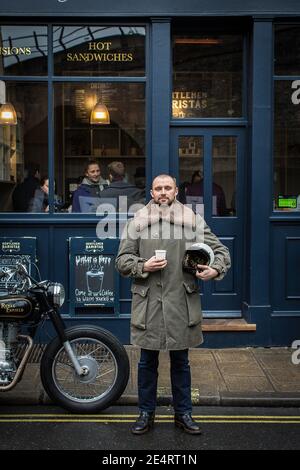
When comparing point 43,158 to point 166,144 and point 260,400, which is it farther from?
point 260,400

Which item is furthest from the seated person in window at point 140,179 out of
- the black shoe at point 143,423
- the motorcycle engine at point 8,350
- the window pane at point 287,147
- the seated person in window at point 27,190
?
the black shoe at point 143,423

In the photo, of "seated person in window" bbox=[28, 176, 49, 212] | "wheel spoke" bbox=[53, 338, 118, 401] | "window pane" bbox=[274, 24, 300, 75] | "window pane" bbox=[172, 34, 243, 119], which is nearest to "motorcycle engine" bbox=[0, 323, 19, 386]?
"wheel spoke" bbox=[53, 338, 118, 401]

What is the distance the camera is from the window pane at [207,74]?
8430 mm

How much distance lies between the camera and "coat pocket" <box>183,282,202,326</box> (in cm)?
537

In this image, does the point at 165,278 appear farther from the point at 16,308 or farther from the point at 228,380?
the point at 228,380

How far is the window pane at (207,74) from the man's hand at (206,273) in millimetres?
3611

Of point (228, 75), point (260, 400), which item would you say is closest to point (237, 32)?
point (228, 75)

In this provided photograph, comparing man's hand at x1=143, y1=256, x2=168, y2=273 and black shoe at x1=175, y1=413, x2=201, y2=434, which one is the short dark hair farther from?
black shoe at x1=175, y1=413, x2=201, y2=434

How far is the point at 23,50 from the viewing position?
823 centimetres

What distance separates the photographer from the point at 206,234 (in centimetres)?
548

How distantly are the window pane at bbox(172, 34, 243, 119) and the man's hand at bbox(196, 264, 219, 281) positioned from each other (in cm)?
361

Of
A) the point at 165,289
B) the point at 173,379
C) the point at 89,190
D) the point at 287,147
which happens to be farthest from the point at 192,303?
the point at 287,147

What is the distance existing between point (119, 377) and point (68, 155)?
3382mm

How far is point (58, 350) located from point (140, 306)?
0.93 m
